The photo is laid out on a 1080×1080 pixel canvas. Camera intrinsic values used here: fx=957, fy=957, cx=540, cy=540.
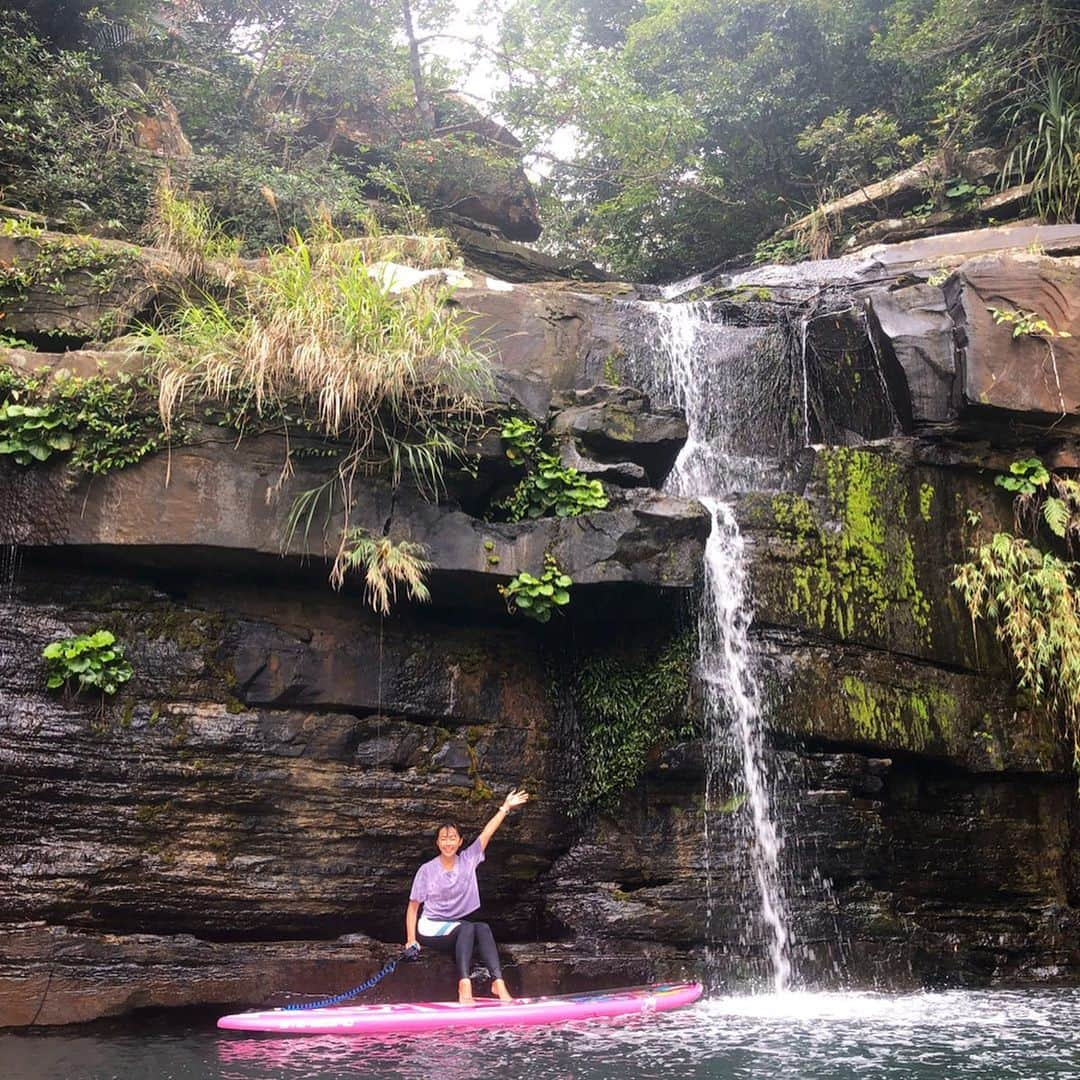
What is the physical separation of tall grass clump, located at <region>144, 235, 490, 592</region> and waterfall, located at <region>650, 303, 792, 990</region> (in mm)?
2437

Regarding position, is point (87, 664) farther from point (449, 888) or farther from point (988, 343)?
point (988, 343)

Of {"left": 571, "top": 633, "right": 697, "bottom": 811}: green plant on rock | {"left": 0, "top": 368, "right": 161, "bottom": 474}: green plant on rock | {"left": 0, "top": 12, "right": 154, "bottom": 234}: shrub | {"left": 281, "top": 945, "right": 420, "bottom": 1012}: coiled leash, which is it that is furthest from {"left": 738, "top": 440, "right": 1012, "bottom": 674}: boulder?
{"left": 0, "top": 12, "right": 154, "bottom": 234}: shrub

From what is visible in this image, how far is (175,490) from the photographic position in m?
6.96

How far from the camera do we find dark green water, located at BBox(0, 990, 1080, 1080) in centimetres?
462

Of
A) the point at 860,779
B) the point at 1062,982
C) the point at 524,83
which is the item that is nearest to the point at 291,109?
the point at 524,83

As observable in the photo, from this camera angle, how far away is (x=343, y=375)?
7.16m

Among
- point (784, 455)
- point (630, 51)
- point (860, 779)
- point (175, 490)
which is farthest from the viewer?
point (630, 51)

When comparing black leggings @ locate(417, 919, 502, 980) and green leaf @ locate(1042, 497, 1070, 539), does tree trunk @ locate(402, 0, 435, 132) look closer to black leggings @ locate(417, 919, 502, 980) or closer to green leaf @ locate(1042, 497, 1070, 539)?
green leaf @ locate(1042, 497, 1070, 539)

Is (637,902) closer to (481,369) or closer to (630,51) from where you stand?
(481,369)

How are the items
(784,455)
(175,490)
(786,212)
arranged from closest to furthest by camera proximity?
(175,490), (784,455), (786,212)

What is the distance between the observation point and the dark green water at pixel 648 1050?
15.2ft

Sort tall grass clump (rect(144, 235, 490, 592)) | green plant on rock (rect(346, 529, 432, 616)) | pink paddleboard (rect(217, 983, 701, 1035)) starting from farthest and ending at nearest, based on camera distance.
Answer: tall grass clump (rect(144, 235, 490, 592)) < green plant on rock (rect(346, 529, 432, 616)) < pink paddleboard (rect(217, 983, 701, 1035))

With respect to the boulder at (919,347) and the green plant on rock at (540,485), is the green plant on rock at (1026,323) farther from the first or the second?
the green plant on rock at (540,485)

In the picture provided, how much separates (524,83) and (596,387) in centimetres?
1111
